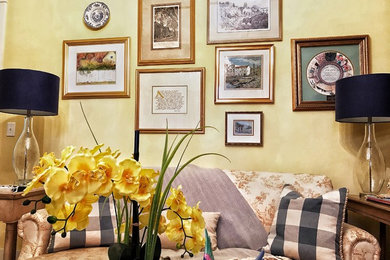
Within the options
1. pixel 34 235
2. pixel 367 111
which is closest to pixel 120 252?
pixel 34 235

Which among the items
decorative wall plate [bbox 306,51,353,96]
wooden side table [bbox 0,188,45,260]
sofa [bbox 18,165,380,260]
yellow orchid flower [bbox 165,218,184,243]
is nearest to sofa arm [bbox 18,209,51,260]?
sofa [bbox 18,165,380,260]

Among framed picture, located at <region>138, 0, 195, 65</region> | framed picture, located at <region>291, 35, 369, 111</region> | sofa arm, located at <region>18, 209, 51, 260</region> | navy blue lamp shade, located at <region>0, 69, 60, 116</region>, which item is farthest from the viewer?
framed picture, located at <region>138, 0, 195, 65</region>

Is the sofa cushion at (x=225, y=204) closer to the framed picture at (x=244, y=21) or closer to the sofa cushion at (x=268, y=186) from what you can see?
the sofa cushion at (x=268, y=186)

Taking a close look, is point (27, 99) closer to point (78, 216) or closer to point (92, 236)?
point (92, 236)

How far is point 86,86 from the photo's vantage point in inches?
105

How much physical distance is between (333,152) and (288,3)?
122 centimetres

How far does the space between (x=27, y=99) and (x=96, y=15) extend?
100 cm

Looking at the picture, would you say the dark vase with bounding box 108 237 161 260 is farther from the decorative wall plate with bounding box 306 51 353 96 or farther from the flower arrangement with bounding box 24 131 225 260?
the decorative wall plate with bounding box 306 51 353 96

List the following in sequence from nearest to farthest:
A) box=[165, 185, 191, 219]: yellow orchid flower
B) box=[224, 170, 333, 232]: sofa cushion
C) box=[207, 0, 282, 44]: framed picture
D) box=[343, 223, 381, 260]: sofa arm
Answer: box=[165, 185, 191, 219]: yellow orchid flower < box=[343, 223, 381, 260]: sofa arm < box=[224, 170, 333, 232]: sofa cushion < box=[207, 0, 282, 44]: framed picture

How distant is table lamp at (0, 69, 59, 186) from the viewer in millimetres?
2152

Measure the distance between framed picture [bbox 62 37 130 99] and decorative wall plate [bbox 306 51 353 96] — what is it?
1.52 meters

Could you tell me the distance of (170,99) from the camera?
2547 millimetres

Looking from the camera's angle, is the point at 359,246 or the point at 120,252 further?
the point at 359,246

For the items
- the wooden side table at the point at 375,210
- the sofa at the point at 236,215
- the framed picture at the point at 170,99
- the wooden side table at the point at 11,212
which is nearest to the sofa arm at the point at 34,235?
the sofa at the point at 236,215
